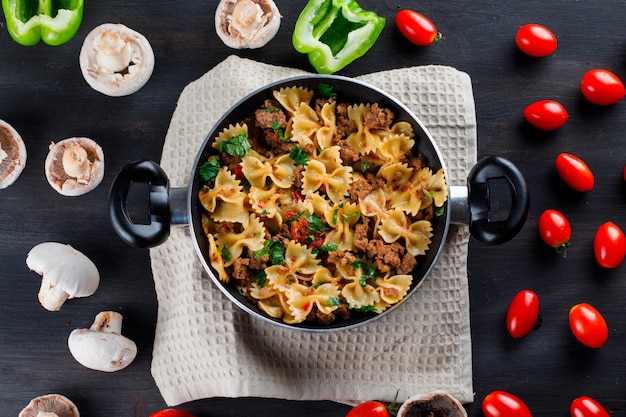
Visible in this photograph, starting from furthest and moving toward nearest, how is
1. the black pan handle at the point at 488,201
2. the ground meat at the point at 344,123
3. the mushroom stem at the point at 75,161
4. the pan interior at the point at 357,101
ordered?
the mushroom stem at the point at 75,161
the ground meat at the point at 344,123
the pan interior at the point at 357,101
the black pan handle at the point at 488,201

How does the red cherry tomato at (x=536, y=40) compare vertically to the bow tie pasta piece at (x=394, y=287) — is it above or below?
above

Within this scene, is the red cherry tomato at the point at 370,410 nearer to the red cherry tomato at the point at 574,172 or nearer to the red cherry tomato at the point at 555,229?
the red cherry tomato at the point at 555,229

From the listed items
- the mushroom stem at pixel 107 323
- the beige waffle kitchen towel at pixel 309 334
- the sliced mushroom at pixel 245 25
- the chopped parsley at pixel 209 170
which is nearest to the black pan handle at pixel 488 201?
the beige waffle kitchen towel at pixel 309 334

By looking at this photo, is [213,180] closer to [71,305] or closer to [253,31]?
[253,31]

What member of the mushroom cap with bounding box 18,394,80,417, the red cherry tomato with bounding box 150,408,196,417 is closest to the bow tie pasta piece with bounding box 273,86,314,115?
the red cherry tomato with bounding box 150,408,196,417

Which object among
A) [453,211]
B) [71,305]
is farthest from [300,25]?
[71,305]

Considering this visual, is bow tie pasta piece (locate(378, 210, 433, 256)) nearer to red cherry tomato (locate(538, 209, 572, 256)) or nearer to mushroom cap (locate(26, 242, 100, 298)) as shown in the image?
red cherry tomato (locate(538, 209, 572, 256))

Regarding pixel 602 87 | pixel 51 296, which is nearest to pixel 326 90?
pixel 602 87
